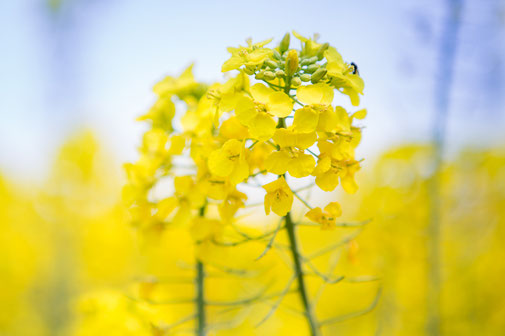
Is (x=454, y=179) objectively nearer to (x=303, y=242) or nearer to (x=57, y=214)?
(x=303, y=242)

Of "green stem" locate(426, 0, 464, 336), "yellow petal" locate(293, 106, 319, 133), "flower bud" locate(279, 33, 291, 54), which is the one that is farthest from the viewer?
"green stem" locate(426, 0, 464, 336)

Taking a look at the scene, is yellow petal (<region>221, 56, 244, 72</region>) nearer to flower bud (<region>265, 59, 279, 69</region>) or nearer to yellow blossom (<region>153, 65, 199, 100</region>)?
flower bud (<region>265, 59, 279, 69</region>)

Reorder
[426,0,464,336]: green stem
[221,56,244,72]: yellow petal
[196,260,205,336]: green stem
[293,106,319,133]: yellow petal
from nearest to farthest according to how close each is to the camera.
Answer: [293,106,319,133]: yellow petal
[221,56,244,72]: yellow petal
[196,260,205,336]: green stem
[426,0,464,336]: green stem

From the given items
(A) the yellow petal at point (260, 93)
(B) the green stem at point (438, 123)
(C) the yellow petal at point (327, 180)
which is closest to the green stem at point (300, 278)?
(C) the yellow petal at point (327, 180)

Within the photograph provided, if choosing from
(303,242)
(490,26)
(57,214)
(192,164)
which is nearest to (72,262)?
(57,214)

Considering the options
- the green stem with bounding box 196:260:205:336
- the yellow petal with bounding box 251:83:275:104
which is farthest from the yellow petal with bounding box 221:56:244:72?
the green stem with bounding box 196:260:205:336

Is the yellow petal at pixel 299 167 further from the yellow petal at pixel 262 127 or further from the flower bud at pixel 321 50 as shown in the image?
the flower bud at pixel 321 50
